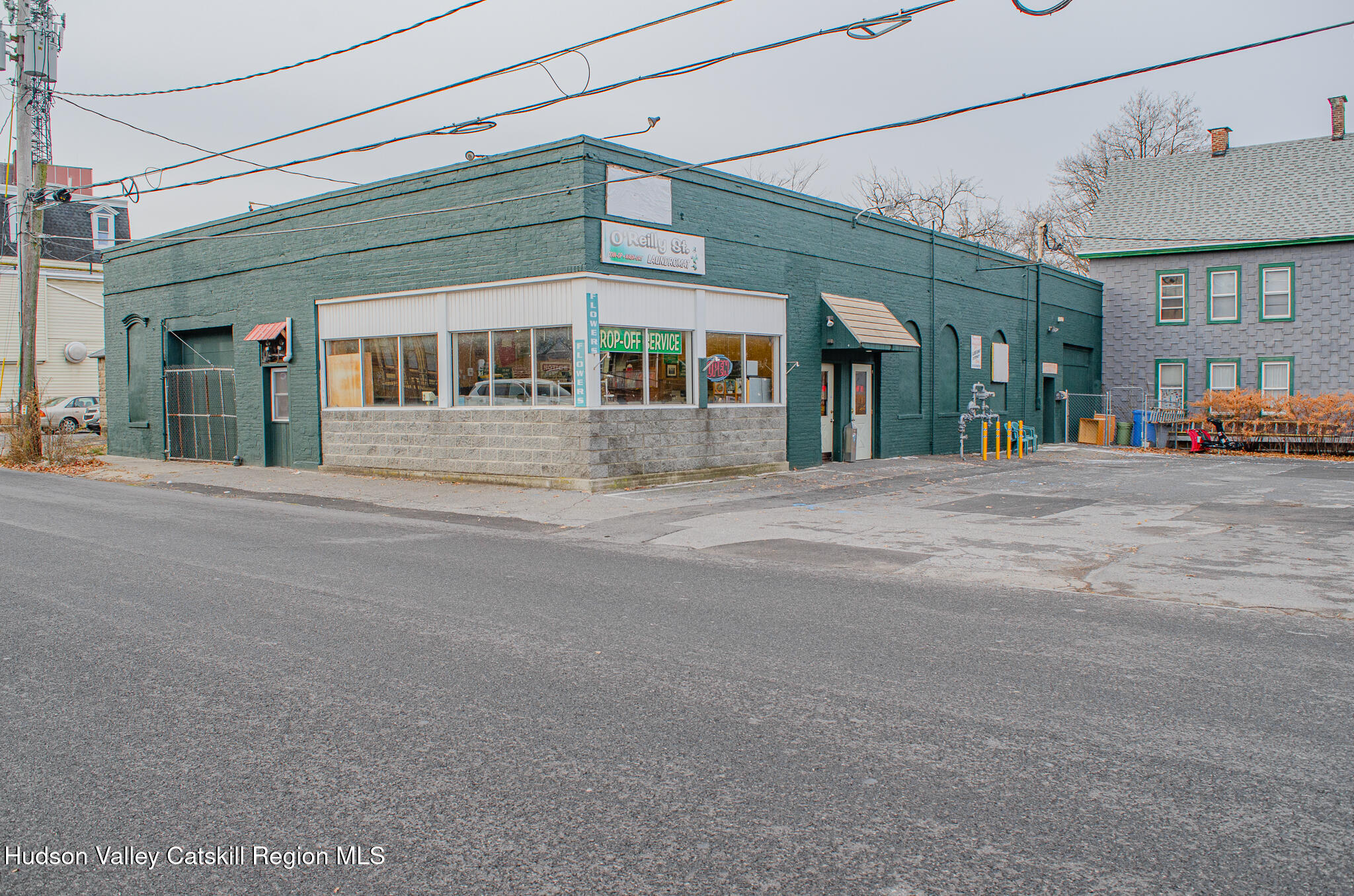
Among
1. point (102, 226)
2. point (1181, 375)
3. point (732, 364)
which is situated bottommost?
point (732, 364)

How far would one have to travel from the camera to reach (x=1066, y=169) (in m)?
48.9

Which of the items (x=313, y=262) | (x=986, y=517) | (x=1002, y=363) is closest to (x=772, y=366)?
(x=986, y=517)

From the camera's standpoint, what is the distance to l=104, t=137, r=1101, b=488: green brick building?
50.4ft

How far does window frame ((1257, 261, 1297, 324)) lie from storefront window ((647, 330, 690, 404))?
22830 millimetres

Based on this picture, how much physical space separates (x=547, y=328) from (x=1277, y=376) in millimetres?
25788

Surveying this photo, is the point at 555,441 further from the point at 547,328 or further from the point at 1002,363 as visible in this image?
the point at 1002,363

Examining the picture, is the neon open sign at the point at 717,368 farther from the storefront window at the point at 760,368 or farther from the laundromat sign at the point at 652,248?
the laundromat sign at the point at 652,248

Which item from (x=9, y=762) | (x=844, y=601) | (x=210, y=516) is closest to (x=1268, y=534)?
(x=844, y=601)

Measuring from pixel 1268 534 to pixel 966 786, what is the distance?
28.9 ft

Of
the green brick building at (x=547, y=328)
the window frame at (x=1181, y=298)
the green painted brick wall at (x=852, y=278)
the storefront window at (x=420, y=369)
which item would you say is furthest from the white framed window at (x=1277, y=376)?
the storefront window at (x=420, y=369)

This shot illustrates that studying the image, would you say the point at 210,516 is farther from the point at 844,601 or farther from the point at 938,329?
the point at 938,329

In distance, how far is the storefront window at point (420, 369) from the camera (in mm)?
17156

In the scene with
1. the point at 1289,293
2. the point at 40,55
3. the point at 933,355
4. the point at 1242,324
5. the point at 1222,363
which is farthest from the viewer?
the point at 1222,363

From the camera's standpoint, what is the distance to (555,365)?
15.4m
